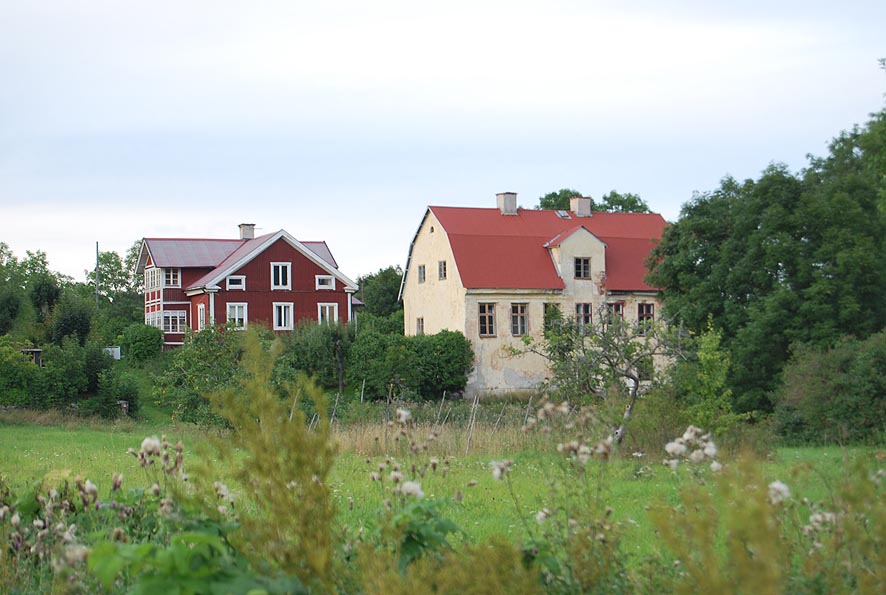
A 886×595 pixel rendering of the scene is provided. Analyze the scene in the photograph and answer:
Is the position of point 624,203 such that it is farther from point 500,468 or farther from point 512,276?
point 500,468

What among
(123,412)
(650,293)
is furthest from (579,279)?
(123,412)

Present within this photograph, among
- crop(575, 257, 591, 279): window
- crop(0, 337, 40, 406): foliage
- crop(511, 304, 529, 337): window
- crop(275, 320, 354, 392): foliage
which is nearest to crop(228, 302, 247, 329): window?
crop(275, 320, 354, 392): foliage

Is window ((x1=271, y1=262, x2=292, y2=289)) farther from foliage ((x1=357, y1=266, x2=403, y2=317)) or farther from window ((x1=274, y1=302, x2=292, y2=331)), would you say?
foliage ((x1=357, y1=266, x2=403, y2=317))

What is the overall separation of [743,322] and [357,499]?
26.1 metres

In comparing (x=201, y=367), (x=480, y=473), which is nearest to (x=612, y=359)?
(x=480, y=473)

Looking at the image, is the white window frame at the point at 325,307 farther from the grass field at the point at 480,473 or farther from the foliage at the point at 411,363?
the grass field at the point at 480,473

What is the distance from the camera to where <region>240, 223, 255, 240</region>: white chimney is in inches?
2498

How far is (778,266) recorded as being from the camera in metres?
35.8

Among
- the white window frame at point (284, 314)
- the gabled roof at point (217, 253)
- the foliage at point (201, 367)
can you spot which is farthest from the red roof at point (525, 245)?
the foliage at point (201, 367)

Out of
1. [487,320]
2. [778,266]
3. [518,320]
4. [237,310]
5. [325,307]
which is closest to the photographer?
[778,266]

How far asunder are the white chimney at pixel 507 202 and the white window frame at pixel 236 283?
554 inches

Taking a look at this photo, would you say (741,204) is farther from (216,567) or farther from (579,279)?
(216,567)

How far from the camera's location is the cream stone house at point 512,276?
46188 mm

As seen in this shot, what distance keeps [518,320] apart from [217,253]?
20.9 m
